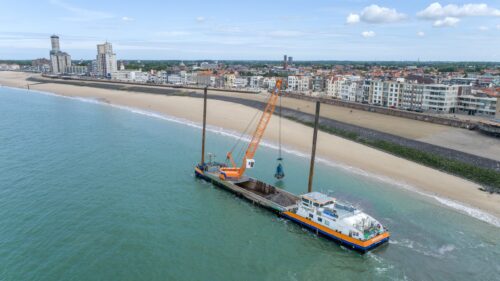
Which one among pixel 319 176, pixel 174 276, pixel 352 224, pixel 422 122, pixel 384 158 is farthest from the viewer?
pixel 422 122

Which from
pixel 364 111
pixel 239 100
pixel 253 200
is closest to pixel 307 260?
pixel 253 200

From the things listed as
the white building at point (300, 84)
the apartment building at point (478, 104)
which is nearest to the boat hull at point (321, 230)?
the apartment building at point (478, 104)

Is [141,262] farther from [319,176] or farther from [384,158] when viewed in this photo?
[384,158]

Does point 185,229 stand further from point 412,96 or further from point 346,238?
point 412,96

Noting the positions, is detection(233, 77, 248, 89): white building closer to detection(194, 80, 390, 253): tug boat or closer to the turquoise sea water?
the turquoise sea water

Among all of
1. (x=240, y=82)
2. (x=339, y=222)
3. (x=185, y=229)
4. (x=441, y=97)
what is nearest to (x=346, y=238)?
(x=339, y=222)
